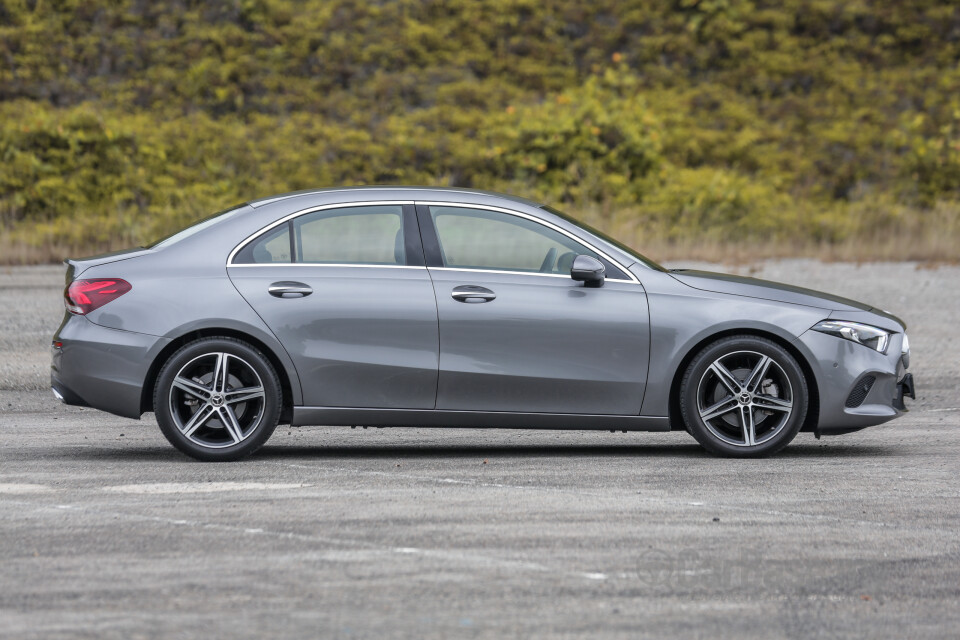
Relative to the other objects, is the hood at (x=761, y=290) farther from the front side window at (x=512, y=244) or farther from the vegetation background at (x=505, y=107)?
the vegetation background at (x=505, y=107)

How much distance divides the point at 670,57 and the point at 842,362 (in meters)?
27.5

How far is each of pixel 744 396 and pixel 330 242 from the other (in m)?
2.58

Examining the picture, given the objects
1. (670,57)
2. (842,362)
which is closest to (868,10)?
(670,57)

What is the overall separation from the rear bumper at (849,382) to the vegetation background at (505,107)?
16.5m

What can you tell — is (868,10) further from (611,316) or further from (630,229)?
(611,316)

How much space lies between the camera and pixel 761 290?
27.2 ft

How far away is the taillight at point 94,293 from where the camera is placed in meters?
8.02

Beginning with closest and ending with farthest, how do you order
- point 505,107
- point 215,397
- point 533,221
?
1. point 215,397
2. point 533,221
3. point 505,107

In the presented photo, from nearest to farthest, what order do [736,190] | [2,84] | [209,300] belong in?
[209,300] → [736,190] → [2,84]

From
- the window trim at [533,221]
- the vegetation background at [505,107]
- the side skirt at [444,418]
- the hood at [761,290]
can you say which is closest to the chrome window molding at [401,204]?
the window trim at [533,221]

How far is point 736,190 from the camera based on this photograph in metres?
26.6

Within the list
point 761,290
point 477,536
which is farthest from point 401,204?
point 477,536

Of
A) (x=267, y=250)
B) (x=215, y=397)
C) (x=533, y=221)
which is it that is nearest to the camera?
(x=215, y=397)

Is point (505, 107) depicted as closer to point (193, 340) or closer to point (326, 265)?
point (326, 265)
